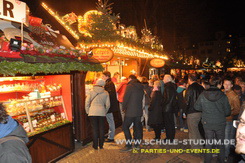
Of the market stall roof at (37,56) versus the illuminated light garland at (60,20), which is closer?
the market stall roof at (37,56)

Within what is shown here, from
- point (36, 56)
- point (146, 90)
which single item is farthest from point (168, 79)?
point (36, 56)

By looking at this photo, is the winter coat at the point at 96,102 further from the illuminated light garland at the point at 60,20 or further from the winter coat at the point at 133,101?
the illuminated light garland at the point at 60,20

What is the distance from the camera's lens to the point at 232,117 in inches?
188

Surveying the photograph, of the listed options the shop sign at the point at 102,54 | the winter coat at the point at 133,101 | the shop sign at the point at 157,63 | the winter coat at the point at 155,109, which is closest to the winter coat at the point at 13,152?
the winter coat at the point at 133,101

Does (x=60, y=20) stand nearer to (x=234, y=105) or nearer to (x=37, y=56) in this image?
(x=37, y=56)

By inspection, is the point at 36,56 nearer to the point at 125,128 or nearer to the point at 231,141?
the point at 125,128

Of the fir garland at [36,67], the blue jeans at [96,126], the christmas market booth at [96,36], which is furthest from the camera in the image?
the christmas market booth at [96,36]

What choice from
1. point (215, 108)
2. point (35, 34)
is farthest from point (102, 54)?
point (215, 108)

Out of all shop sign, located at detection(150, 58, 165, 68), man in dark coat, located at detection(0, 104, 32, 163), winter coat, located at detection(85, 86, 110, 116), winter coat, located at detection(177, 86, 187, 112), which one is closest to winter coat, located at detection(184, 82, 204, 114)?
winter coat, located at detection(177, 86, 187, 112)

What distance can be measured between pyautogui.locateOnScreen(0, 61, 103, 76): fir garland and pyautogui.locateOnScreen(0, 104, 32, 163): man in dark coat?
194 cm

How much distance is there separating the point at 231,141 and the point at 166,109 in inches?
76.4

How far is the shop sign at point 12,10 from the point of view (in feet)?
14.6

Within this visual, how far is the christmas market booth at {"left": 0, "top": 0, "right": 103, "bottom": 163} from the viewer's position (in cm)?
411

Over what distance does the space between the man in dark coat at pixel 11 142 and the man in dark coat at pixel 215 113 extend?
12.7ft
